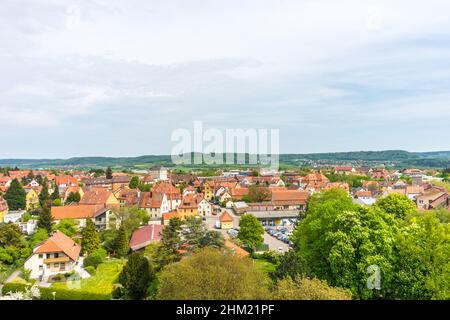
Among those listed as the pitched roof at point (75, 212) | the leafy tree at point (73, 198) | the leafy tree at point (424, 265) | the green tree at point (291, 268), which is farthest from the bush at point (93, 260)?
the leafy tree at point (73, 198)

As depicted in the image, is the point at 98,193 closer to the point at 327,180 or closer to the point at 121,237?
the point at 121,237

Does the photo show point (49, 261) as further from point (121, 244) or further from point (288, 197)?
point (288, 197)

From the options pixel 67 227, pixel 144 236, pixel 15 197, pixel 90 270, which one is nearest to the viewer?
pixel 90 270

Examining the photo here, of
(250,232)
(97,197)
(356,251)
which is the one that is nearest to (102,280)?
(250,232)

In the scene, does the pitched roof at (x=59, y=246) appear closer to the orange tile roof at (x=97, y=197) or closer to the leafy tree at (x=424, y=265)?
the orange tile roof at (x=97, y=197)

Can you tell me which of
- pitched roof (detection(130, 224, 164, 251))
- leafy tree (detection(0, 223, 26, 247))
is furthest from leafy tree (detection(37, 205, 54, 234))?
pitched roof (detection(130, 224, 164, 251))
